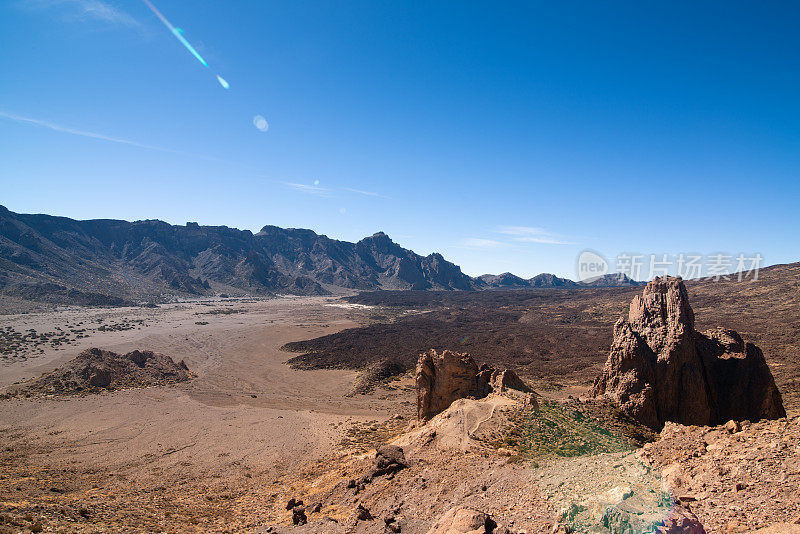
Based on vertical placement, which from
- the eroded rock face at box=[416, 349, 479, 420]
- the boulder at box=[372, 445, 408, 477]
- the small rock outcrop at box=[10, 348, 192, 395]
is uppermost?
the eroded rock face at box=[416, 349, 479, 420]

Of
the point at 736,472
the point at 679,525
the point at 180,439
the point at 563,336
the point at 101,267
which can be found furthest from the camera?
the point at 101,267

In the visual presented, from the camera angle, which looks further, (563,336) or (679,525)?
(563,336)

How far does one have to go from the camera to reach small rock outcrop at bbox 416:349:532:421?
67.7 ft

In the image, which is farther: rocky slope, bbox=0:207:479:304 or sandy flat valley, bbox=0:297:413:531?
rocky slope, bbox=0:207:479:304

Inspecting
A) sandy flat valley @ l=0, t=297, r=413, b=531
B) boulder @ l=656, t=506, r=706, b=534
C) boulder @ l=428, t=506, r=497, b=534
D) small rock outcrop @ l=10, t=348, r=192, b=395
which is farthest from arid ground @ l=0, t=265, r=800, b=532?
small rock outcrop @ l=10, t=348, r=192, b=395

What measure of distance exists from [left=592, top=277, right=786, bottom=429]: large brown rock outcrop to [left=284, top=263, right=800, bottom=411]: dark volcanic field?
849 centimetres

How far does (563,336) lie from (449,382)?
5207 cm

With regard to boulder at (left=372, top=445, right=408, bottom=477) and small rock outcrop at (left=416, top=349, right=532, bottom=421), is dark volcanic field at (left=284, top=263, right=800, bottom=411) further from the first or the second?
boulder at (left=372, top=445, right=408, bottom=477)

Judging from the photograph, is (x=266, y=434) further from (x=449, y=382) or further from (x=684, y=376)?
(x=684, y=376)

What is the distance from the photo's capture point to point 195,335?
234 feet

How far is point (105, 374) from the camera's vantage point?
117ft

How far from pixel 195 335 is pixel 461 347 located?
50300 mm

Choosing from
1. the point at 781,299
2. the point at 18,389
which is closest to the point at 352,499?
the point at 18,389

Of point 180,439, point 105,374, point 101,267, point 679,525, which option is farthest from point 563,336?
point 101,267
